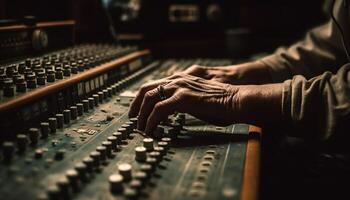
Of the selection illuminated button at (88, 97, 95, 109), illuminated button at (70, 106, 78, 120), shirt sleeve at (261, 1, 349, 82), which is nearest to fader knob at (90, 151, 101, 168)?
illuminated button at (70, 106, 78, 120)

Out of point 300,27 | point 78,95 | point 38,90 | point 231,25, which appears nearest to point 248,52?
point 231,25

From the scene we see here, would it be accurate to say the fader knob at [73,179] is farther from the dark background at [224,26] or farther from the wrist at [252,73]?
the dark background at [224,26]

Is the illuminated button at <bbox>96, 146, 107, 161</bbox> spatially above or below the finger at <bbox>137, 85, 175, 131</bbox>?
below

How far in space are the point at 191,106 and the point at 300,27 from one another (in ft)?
9.29

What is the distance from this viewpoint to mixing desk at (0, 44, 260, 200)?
0.83 m

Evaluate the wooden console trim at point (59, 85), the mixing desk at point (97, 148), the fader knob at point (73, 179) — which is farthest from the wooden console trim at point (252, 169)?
the wooden console trim at point (59, 85)

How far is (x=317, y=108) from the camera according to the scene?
1.22 meters

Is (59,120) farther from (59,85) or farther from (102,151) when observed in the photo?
(102,151)

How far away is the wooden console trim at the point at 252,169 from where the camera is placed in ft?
2.68

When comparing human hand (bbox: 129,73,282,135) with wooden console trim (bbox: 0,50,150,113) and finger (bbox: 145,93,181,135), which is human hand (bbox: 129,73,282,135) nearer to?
finger (bbox: 145,93,181,135)

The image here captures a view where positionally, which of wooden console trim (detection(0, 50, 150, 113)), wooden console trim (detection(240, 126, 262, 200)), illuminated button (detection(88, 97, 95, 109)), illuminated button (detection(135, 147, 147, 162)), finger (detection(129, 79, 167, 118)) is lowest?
wooden console trim (detection(240, 126, 262, 200))

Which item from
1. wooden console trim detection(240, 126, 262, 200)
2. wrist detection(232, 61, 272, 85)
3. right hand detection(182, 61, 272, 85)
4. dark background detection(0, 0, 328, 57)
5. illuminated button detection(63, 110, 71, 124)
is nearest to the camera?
wooden console trim detection(240, 126, 262, 200)

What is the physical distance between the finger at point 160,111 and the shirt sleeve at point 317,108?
347 mm

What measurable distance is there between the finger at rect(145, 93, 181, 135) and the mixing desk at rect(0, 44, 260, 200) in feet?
0.08
